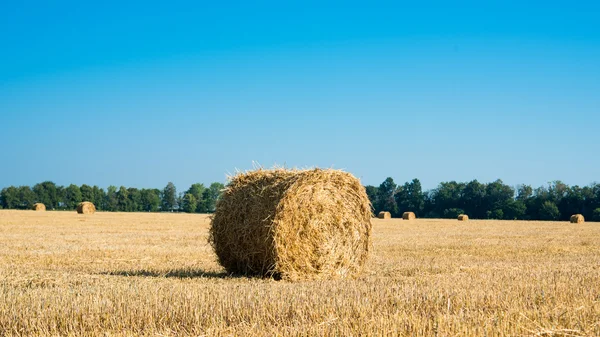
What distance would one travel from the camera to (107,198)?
86312 mm

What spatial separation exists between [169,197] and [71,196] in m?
14.5

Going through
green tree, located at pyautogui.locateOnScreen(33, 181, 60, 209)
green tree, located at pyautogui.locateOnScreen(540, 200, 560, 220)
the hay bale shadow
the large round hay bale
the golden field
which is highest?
green tree, located at pyautogui.locateOnScreen(33, 181, 60, 209)

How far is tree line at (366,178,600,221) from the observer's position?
216ft

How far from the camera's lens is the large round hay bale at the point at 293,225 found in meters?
9.84

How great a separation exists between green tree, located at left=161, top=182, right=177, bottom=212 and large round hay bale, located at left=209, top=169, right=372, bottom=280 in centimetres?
7871

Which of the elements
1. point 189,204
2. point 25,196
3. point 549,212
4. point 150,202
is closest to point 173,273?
point 549,212

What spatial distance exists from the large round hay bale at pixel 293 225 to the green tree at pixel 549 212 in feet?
192

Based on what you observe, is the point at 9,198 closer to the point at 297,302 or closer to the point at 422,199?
the point at 422,199

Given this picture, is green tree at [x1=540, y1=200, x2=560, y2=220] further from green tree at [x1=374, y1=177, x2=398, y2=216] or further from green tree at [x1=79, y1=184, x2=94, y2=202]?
green tree at [x1=79, y1=184, x2=94, y2=202]

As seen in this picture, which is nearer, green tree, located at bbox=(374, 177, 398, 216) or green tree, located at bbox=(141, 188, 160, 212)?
green tree, located at bbox=(374, 177, 398, 216)

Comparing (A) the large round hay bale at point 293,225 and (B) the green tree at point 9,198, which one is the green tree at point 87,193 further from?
(A) the large round hay bale at point 293,225

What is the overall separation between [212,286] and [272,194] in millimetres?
2390

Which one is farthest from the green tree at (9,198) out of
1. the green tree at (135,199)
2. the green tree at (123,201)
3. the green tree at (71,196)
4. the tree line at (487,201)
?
the tree line at (487,201)

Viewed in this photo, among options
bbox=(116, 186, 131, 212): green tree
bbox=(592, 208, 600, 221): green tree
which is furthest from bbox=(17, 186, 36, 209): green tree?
bbox=(592, 208, 600, 221): green tree
